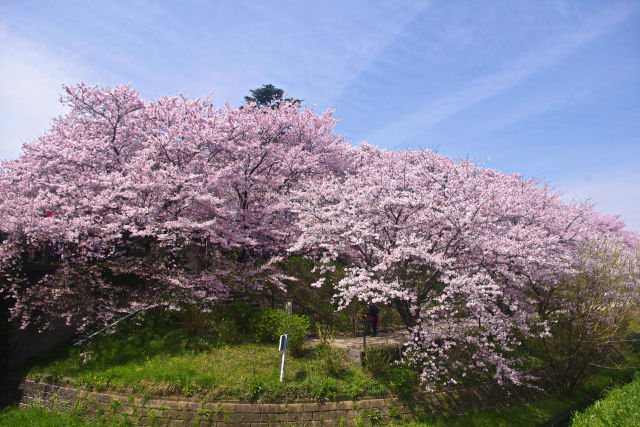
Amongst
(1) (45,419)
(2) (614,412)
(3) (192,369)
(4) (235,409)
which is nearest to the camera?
(4) (235,409)

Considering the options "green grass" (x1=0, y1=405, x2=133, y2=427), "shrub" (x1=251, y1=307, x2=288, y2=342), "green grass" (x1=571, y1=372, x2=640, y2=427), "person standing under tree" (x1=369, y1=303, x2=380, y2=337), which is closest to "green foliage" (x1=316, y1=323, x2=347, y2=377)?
"shrub" (x1=251, y1=307, x2=288, y2=342)

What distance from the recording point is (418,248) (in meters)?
11.7

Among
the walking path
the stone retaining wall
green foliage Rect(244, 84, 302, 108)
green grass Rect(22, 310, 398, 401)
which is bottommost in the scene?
the stone retaining wall

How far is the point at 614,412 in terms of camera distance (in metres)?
12.1

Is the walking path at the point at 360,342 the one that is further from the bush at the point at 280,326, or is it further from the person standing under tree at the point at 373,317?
the bush at the point at 280,326

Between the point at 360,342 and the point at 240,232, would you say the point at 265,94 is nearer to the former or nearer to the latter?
the point at 240,232

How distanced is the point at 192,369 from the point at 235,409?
6.48ft

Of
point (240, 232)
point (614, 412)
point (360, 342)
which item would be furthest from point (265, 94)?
point (614, 412)

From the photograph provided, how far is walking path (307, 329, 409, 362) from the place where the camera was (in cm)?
1252

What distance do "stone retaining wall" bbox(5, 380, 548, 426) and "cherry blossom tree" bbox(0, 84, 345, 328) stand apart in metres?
Result: 2.70

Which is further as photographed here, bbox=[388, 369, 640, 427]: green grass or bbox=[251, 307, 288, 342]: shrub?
bbox=[251, 307, 288, 342]: shrub

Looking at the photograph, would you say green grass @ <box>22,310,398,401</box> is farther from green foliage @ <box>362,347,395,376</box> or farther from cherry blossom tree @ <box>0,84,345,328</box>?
cherry blossom tree @ <box>0,84,345,328</box>

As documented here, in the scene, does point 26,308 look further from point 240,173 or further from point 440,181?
point 440,181

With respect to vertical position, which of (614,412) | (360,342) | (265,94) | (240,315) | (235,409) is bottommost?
(614,412)
